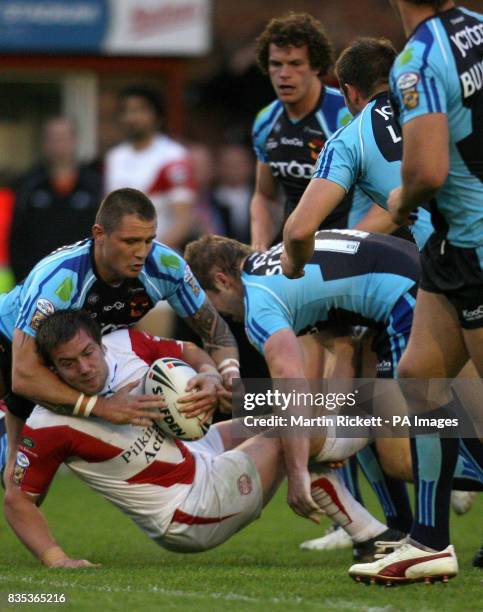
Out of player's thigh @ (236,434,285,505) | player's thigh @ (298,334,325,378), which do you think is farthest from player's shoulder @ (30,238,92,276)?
player's thigh @ (298,334,325,378)

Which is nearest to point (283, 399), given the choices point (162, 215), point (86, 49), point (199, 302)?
point (199, 302)

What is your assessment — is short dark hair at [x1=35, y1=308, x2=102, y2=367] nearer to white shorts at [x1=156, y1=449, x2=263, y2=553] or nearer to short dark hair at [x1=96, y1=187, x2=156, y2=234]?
short dark hair at [x1=96, y1=187, x2=156, y2=234]

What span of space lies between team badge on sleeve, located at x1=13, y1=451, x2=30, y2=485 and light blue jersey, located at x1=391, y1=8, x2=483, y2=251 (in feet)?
7.09

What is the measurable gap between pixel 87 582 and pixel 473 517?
3359mm

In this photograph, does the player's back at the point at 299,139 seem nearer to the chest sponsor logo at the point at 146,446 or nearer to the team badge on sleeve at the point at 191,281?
the team badge on sleeve at the point at 191,281

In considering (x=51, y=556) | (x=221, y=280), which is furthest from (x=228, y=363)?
(x=51, y=556)

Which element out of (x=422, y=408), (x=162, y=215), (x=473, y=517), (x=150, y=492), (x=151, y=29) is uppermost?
(x=151, y=29)

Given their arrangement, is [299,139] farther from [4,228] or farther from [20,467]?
[4,228]

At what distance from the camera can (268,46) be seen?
321 inches

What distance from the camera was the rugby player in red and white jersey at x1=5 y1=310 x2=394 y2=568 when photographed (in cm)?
631

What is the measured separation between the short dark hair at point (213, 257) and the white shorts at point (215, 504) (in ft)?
3.14

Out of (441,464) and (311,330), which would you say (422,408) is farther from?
(311,330)

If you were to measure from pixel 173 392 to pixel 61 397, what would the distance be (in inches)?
19.2

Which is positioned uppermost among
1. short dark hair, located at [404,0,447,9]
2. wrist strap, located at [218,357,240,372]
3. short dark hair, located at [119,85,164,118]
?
short dark hair, located at [119,85,164,118]
